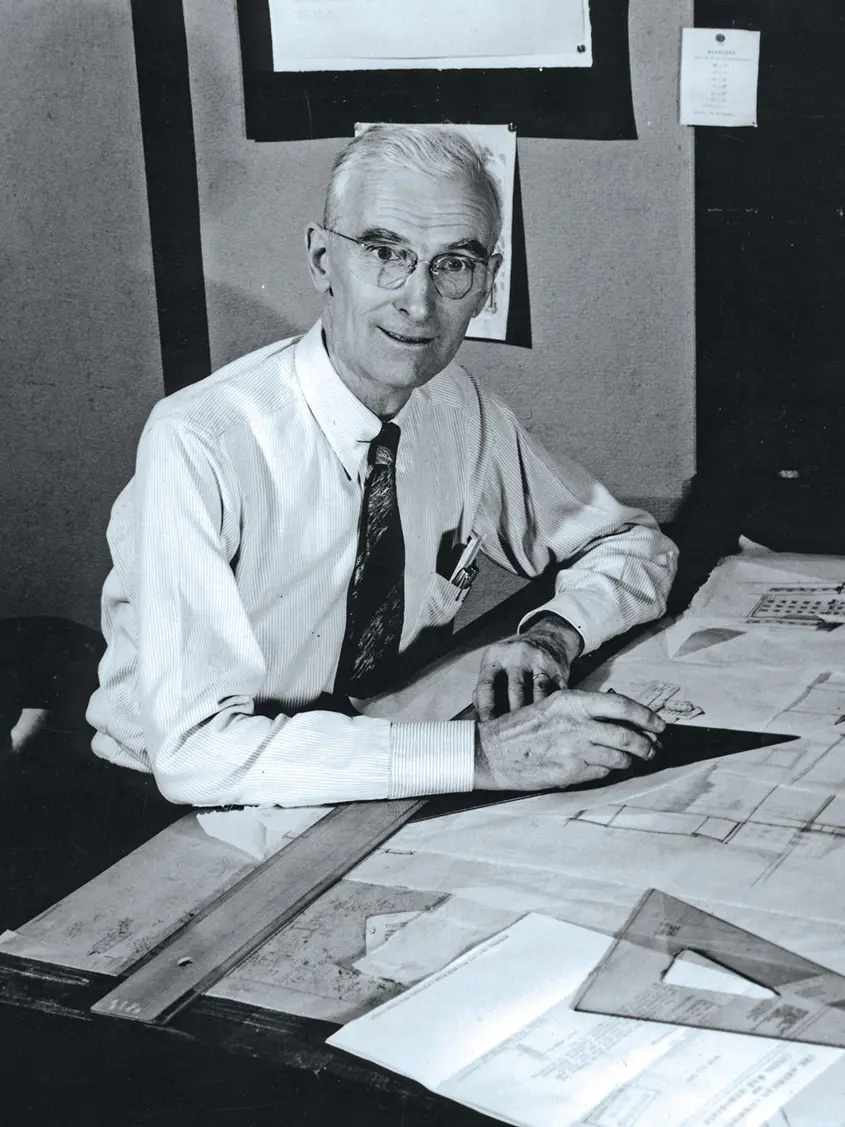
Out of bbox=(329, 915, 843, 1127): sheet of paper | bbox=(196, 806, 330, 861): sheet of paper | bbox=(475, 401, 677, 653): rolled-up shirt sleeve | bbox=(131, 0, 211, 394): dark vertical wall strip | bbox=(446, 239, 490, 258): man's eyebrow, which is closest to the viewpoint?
bbox=(329, 915, 843, 1127): sheet of paper

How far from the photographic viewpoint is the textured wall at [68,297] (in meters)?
1.90

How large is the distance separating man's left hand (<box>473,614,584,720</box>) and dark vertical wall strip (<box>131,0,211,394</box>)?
0.97 meters

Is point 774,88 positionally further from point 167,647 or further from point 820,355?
point 167,647

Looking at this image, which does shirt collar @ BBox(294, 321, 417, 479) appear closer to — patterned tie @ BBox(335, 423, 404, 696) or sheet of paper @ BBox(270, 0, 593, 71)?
patterned tie @ BBox(335, 423, 404, 696)

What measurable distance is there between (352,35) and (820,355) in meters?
0.86

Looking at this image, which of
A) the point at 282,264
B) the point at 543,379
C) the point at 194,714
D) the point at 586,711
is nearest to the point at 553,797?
the point at 586,711

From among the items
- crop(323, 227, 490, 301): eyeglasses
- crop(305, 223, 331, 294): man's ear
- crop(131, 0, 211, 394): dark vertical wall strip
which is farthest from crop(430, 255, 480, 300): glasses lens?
crop(131, 0, 211, 394): dark vertical wall strip

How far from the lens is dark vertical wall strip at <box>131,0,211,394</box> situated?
185 cm

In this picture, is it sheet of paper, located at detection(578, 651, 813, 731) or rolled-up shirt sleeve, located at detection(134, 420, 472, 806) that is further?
sheet of paper, located at detection(578, 651, 813, 731)

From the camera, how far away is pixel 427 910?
0.76 metres

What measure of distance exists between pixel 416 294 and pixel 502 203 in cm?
65

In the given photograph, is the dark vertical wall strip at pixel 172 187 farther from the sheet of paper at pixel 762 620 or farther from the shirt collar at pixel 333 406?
the sheet of paper at pixel 762 620

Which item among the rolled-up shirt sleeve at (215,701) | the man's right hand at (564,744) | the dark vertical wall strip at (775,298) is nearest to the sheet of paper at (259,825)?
the rolled-up shirt sleeve at (215,701)

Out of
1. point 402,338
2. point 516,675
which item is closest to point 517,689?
point 516,675
